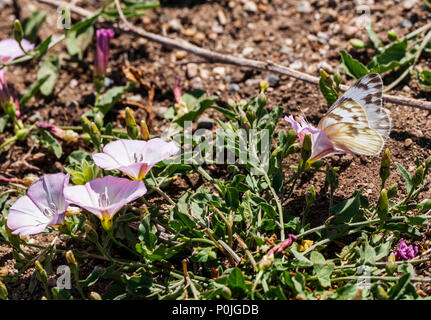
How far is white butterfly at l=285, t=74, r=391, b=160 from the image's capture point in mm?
2064

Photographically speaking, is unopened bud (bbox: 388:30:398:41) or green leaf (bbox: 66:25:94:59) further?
green leaf (bbox: 66:25:94:59)

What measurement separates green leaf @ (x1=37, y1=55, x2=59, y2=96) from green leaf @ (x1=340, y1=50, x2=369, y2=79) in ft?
5.74

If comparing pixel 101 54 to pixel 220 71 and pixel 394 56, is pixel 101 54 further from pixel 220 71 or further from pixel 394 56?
pixel 394 56

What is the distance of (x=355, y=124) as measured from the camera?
81.3 inches

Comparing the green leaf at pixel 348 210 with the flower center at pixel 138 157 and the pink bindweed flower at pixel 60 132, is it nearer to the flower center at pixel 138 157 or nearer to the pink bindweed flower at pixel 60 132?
the flower center at pixel 138 157

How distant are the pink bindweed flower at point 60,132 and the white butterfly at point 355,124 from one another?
4.33 feet

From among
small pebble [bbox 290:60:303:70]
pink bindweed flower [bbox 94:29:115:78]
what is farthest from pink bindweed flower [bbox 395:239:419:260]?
pink bindweed flower [bbox 94:29:115:78]

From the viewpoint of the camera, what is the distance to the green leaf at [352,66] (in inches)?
108

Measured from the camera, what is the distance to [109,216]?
201 centimetres

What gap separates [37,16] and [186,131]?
1515mm

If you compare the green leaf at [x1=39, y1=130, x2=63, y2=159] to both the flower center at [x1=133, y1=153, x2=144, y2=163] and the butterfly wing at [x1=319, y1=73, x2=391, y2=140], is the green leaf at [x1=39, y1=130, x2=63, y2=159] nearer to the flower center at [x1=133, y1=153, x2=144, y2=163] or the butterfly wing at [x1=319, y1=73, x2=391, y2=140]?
the flower center at [x1=133, y1=153, x2=144, y2=163]

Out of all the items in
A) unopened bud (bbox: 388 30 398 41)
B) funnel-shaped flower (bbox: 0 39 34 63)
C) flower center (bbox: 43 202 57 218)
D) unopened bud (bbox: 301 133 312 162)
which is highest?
funnel-shaped flower (bbox: 0 39 34 63)

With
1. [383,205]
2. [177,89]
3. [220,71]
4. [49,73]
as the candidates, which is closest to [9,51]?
[49,73]
